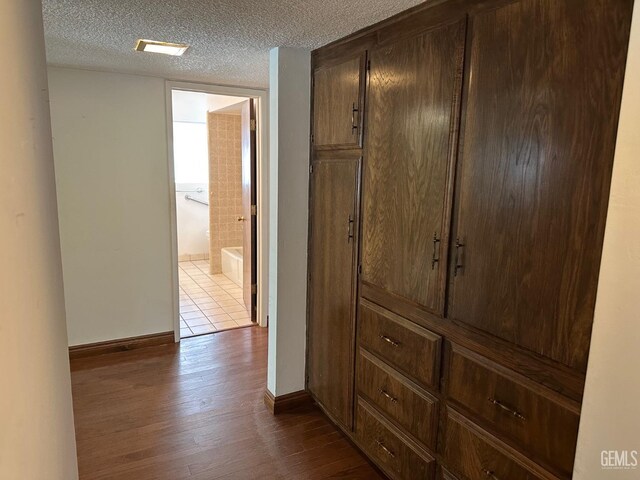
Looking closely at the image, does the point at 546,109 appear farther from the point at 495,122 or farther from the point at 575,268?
the point at 575,268

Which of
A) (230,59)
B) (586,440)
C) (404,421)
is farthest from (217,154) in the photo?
(586,440)

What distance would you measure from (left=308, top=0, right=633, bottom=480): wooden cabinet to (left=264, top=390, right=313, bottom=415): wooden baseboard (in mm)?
440

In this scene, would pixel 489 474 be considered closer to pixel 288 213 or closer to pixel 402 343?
pixel 402 343

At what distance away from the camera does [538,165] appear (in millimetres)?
1267

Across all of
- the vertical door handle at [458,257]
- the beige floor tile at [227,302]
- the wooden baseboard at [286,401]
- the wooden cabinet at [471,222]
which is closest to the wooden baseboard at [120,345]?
the beige floor tile at [227,302]

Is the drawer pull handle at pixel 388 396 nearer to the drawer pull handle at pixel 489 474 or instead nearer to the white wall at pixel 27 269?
the drawer pull handle at pixel 489 474

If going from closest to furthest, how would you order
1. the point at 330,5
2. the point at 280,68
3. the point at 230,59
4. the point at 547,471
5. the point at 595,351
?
the point at 595,351 < the point at 547,471 < the point at 330,5 < the point at 280,68 < the point at 230,59

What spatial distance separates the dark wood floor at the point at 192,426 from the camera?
216cm

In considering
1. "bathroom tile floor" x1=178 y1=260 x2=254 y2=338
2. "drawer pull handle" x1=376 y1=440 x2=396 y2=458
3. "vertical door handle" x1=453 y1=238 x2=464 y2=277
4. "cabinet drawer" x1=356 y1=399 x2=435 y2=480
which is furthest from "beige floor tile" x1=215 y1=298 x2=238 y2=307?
"vertical door handle" x1=453 y1=238 x2=464 y2=277

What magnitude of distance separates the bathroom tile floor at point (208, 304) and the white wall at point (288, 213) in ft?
4.98

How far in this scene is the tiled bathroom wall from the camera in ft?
18.1

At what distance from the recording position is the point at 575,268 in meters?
1.20

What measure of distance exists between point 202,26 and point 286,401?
83.2 inches

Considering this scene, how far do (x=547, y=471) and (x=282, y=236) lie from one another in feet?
5.39
